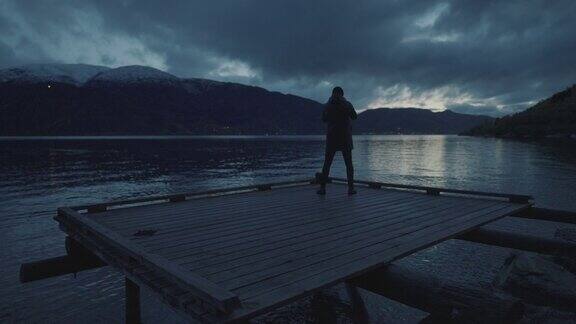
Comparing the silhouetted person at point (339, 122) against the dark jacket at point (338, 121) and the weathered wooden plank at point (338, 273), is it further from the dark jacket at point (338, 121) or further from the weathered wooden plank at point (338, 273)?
the weathered wooden plank at point (338, 273)

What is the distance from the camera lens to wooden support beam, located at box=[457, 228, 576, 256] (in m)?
8.47

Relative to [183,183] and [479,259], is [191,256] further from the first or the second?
[183,183]

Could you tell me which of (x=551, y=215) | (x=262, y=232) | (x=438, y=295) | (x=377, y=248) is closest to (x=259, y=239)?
(x=262, y=232)

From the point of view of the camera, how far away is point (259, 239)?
659 cm

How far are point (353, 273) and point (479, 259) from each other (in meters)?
10.1

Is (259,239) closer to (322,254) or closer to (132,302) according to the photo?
(322,254)

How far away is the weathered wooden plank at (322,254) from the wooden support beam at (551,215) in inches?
141

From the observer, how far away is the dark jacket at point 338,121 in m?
11.0

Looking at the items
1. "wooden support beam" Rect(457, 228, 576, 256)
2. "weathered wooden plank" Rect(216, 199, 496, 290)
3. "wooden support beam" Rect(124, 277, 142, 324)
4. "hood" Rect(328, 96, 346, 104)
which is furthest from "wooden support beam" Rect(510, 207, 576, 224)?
"wooden support beam" Rect(124, 277, 142, 324)

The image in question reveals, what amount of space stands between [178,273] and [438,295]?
324 centimetres

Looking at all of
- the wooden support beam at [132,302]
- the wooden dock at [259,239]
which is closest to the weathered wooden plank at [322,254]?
the wooden dock at [259,239]

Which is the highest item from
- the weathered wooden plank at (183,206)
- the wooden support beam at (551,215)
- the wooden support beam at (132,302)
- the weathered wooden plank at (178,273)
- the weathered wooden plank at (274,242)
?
the weathered wooden plank at (178,273)

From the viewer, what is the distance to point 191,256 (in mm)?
5590

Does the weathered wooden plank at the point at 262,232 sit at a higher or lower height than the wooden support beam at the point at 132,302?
higher
